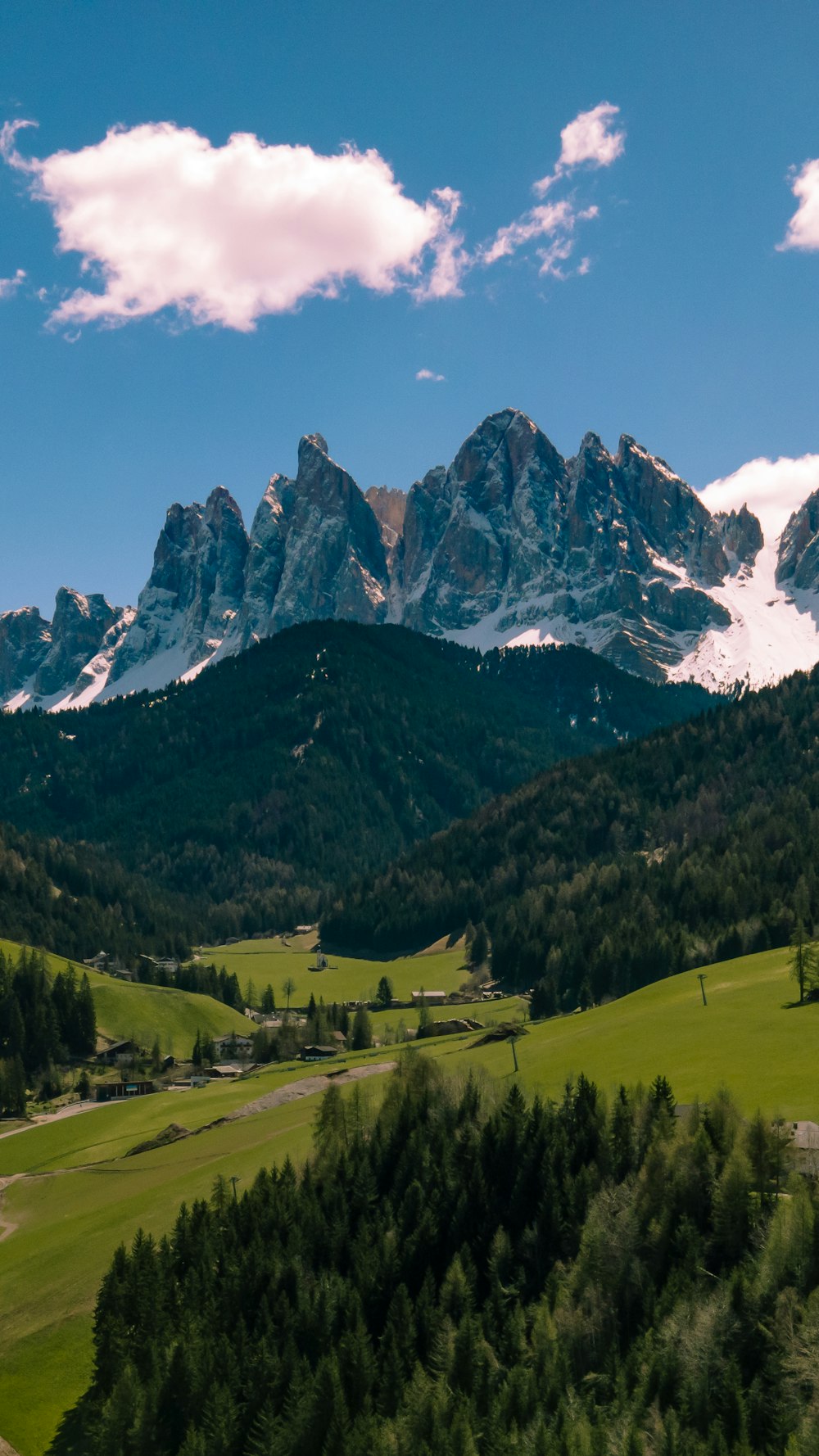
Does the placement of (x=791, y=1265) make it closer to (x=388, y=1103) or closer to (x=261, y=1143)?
(x=388, y=1103)

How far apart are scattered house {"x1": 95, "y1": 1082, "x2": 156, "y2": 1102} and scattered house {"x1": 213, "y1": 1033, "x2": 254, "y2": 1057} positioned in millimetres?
20378

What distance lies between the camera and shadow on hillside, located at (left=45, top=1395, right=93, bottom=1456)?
76312mm

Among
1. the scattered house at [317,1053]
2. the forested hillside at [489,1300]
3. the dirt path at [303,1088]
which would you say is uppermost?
the scattered house at [317,1053]

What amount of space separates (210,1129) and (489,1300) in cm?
5817

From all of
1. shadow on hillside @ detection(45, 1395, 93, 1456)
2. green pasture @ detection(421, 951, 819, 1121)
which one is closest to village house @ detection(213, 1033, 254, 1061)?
green pasture @ detection(421, 951, 819, 1121)

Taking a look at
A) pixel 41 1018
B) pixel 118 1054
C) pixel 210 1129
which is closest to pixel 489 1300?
pixel 210 1129

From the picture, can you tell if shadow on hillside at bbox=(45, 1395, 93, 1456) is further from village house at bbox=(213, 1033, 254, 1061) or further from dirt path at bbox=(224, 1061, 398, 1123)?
village house at bbox=(213, 1033, 254, 1061)

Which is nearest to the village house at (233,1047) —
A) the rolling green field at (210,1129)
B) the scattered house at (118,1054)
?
the scattered house at (118,1054)

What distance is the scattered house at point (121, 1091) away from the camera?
164250 mm

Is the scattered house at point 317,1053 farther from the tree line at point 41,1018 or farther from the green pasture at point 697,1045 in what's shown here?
the tree line at point 41,1018

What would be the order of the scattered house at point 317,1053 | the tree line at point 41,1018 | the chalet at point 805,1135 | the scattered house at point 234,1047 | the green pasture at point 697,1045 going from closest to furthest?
the chalet at point 805,1135 < the green pasture at point 697,1045 < the scattered house at point 317,1053 < the tree line at point 41,1018 < the scattered house at point 234,1047

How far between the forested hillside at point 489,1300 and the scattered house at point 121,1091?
67.3 meters

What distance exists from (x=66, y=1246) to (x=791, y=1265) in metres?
61.3

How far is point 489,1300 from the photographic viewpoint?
77875 mm
